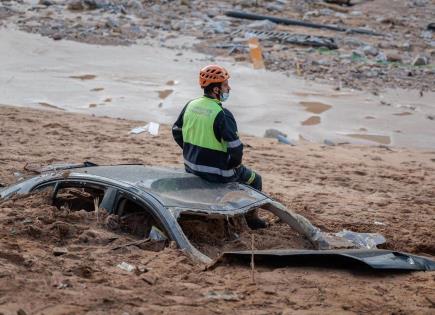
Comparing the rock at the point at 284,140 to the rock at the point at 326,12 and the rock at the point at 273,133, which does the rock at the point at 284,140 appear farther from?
the rock at the point at 326,12

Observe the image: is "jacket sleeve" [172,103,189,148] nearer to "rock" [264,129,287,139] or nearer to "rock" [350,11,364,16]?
"rock" [264,129,287,139]

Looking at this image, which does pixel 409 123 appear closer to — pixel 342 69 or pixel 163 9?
pixel 342 69

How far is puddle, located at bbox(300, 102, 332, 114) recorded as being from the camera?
52.8 ft

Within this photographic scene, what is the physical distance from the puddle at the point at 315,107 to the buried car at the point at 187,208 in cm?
874

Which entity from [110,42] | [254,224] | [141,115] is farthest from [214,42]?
[254,224]

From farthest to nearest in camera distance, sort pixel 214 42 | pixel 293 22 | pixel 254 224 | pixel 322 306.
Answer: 1. pixel 293 22
2. pixel 214 42
3. pixel 254 224
4. pixel 322 306

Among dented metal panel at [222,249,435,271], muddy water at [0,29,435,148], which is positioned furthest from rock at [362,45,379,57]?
dented metal panel at [222,249,435,271]

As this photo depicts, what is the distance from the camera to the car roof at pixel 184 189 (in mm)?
6613

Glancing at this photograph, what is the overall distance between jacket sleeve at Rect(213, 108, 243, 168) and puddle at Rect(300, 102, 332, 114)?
867 centimetres

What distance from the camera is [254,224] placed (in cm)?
737

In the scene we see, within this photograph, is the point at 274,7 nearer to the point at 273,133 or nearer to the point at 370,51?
the point at 370,51

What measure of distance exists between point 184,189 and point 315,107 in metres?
9.78

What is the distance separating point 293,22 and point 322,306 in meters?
20.8

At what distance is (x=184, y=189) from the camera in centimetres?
690
